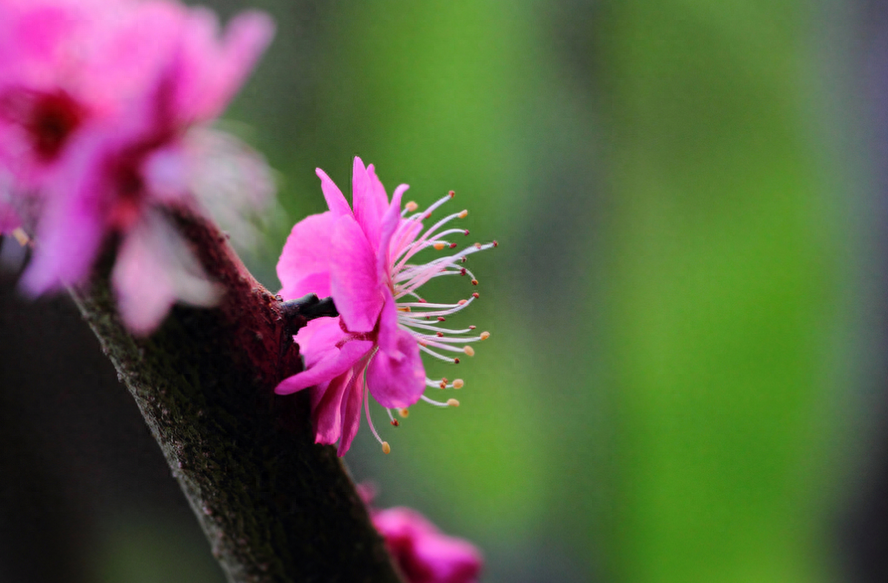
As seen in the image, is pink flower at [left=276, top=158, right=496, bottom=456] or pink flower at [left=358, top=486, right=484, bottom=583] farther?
pink flower at [left=358, top=486, right=484, bottom=583]

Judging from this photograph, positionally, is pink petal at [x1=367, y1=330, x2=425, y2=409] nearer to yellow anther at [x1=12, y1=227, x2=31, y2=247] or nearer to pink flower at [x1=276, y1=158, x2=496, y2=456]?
pink flower at [x1=276, y1=158, x2=496, y2=456]

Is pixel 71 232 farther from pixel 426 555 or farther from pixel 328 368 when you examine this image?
pixel 426 555

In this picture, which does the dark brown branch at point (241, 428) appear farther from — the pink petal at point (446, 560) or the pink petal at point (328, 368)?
the pink petal at point (446, 560)

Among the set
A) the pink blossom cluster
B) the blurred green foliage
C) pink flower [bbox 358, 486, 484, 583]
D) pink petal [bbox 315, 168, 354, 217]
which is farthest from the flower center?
the blurred green foliage

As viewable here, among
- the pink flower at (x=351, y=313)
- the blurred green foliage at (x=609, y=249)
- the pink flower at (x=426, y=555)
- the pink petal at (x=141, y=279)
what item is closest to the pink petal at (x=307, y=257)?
the pink flower at (x=351, y=313)

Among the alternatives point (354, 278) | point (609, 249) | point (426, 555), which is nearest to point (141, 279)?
point (354, 278)

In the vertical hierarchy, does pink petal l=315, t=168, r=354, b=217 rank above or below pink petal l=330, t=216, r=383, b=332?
above

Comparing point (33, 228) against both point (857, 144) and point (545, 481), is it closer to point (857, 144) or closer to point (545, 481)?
point (545, 481)
